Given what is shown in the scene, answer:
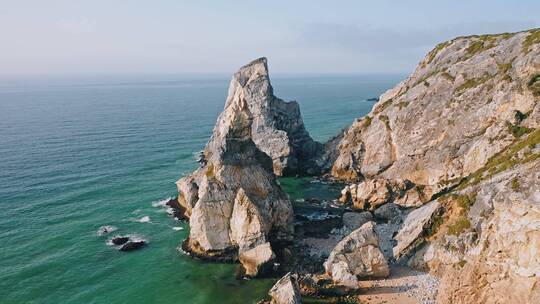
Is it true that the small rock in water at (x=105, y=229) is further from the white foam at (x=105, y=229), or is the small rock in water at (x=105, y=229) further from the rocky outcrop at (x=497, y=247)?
the rocky outcrop at (x=497, y=247)

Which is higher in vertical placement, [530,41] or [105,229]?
[530,41]

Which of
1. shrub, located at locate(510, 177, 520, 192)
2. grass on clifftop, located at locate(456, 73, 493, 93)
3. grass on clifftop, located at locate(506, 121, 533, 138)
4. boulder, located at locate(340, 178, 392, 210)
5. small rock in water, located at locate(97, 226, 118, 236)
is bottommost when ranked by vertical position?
small rock in water, located at locate(97, 226, 118, 236)

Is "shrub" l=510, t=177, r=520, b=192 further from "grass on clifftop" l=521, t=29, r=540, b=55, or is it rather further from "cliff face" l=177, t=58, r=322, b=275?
"grass on clifftop" l=521, t=29, r=540, b=55

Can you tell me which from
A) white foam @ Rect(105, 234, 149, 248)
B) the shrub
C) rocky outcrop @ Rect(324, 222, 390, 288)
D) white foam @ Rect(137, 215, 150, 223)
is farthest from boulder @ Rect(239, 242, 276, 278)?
the shrub

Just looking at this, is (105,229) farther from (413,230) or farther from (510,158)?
(510,158)

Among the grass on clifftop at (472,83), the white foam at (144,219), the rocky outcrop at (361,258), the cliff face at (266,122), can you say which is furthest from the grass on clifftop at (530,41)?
the white foam at (144,219)

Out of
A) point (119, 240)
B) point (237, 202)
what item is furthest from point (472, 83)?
point (119, 240)
